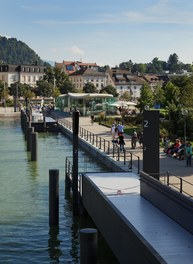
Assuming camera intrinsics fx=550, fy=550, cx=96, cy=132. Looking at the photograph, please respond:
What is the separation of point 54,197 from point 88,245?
7.69 m

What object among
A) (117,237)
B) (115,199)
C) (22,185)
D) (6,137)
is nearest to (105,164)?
(22,185)

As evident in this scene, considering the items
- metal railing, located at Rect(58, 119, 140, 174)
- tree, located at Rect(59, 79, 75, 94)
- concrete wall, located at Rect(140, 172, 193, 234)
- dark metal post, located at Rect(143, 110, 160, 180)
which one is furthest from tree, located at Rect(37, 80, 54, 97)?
concrete wall, located at Rect(140, 172, 193, 234)

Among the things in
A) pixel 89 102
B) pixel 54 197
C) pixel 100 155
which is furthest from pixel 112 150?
pixel 89 102

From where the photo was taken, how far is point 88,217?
1936cm

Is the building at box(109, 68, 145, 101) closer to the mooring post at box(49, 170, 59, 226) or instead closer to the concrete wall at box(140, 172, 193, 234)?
the mooring post at box(49, 170, 59, 226)

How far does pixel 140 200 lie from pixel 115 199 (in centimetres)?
72

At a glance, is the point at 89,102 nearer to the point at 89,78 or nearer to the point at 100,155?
the point at 100,155

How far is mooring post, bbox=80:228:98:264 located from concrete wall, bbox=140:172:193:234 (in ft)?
7.83

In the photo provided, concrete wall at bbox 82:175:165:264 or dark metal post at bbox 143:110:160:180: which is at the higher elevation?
A: dark metal post at bbox 143:110:160:180

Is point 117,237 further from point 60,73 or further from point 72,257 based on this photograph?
point 60,73

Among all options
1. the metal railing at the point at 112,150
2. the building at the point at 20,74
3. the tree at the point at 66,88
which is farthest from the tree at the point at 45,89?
the metal railing at the point at 112,150

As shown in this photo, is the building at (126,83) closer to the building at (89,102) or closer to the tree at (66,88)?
the tree at (66,88)

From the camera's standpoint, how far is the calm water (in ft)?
51.6

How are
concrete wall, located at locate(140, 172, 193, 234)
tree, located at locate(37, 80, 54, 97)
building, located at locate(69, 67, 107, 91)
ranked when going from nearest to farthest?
concrete wall, located at locate(140, 172, 193, 234), tree, located at locate(37, 80, 54, 97), building, located at locate(69, 67, 107, 91)
